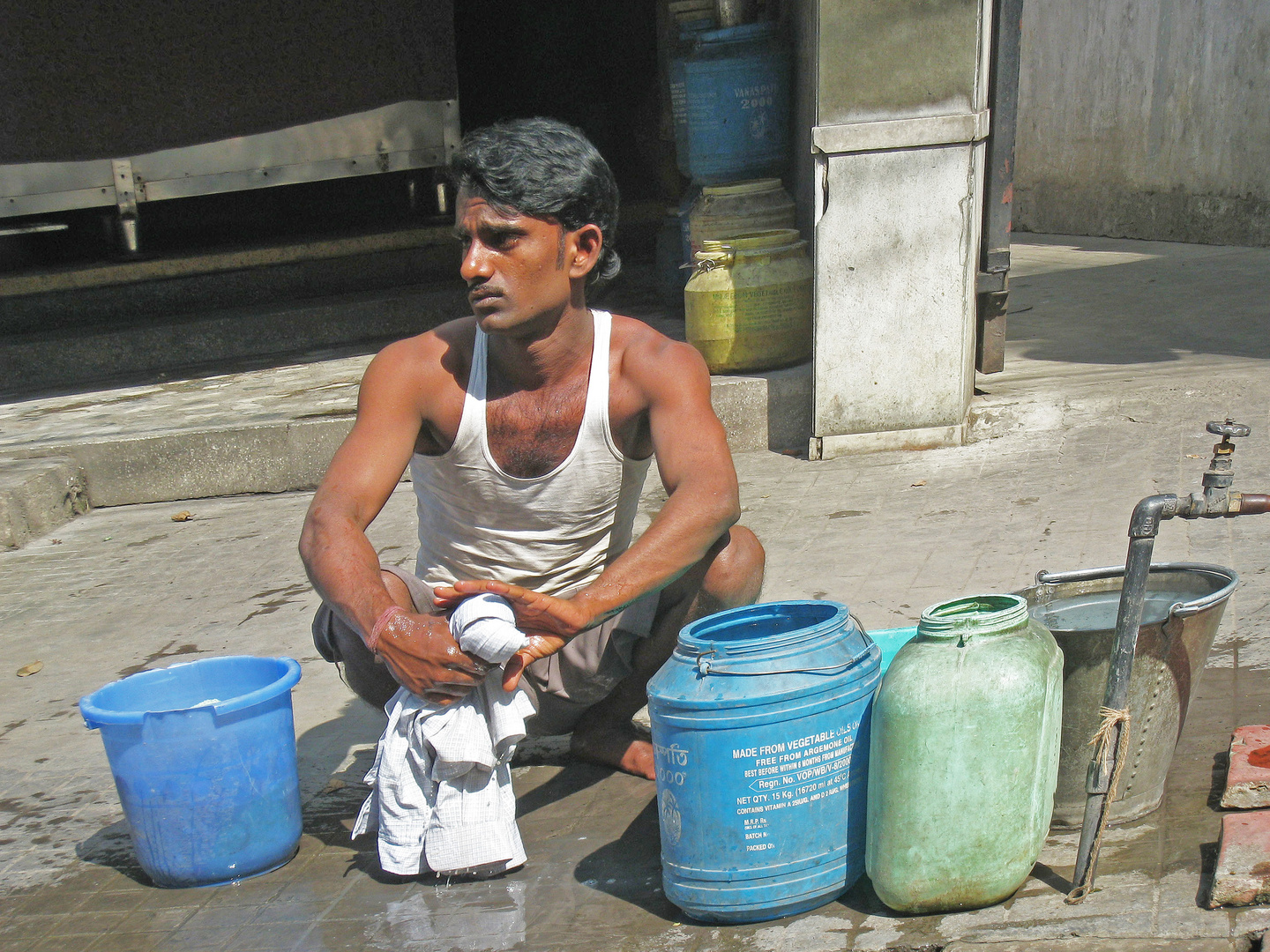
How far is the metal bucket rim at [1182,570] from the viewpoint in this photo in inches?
97.3

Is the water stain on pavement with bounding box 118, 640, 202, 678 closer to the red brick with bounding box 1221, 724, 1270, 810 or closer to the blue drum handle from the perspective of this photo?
the blue drum handle

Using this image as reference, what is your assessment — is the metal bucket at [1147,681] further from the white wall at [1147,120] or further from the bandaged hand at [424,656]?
the white wall at [1147,120]

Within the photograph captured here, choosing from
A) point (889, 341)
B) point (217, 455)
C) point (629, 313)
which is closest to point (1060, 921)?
point (889, 341)

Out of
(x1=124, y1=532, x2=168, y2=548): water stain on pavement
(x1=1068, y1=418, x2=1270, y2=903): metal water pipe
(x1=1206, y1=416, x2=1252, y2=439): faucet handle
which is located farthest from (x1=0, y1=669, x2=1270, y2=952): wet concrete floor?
(x1=124, y1=532, x2=168, y2=548): water stain on pavement

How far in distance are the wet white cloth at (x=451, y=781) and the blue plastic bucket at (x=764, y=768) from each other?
407 mm

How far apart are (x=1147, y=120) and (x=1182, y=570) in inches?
375

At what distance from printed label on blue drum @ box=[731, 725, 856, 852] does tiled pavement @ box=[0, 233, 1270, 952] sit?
249mm

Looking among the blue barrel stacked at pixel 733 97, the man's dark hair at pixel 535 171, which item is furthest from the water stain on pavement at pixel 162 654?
the blue barrel stacked at pixel 733 97

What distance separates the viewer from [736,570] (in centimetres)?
303

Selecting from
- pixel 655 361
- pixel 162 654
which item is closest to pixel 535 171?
pixel 655 361

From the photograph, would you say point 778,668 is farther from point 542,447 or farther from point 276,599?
point 276,599

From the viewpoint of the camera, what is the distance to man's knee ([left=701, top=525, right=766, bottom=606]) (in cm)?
300

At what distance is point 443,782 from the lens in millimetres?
2742

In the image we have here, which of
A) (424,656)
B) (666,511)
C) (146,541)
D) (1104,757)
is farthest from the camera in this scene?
(146,541)
